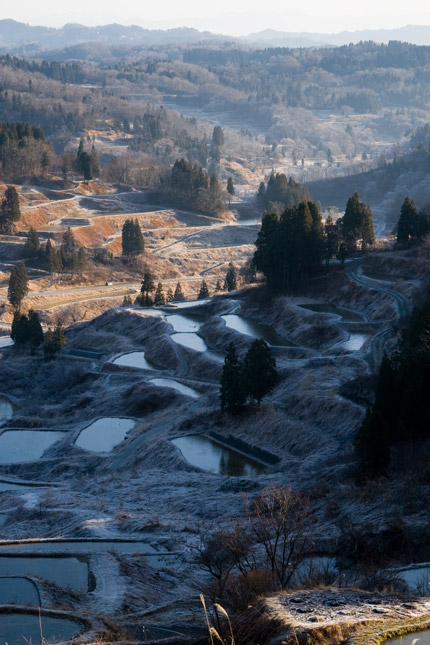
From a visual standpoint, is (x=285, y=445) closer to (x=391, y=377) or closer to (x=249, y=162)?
(x=391, y=377)

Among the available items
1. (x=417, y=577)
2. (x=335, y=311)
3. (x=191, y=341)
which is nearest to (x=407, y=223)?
(x=335, y=311)

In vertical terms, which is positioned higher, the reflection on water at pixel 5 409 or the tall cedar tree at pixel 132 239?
the tall cedar tree at pixel 132 239

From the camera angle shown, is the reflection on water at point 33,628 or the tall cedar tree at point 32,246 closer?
the reflection on water at point 33,628

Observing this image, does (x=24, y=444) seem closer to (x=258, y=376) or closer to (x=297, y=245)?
(x=258, y=376)

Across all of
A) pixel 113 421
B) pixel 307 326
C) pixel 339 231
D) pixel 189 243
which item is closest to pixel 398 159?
pixel 189 243

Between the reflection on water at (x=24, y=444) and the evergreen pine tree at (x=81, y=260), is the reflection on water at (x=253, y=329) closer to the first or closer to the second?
the reflection on water at (x=24, y=444)

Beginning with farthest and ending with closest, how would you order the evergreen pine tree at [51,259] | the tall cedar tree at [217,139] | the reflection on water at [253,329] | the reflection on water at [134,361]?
the tall cedar tree at [217,139] < the evergreen pine tree at [51,259] < the reflection on water at [134,361] < the reflection on water at [253,329]

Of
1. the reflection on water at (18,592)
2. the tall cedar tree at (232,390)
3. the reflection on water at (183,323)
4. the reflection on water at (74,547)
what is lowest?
the reflection on water at (183,323)

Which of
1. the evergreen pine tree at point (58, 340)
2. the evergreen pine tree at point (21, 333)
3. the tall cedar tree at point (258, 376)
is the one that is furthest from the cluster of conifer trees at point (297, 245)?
the tall cedar tree at point (258, 376)
